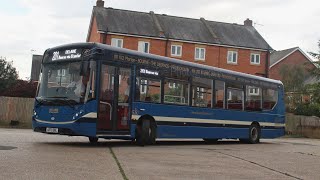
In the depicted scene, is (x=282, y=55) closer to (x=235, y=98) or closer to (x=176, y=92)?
(x=235, y=98)

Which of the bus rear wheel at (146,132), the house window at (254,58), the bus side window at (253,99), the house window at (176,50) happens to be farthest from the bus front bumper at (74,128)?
the house window at (254,58)

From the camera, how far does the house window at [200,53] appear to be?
54.9m

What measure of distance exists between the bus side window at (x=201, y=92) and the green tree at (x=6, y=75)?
26669 millimetres

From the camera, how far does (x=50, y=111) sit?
48.7 feet

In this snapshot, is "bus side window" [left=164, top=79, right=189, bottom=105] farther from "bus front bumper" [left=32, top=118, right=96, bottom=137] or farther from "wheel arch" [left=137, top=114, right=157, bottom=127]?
"bus front bumper" [left=32, top=118, right=96, bottom=137]

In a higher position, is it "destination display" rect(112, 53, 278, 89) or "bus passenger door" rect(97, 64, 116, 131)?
"destination display" rect(112, 53, 278, 89)

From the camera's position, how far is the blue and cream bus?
14617 millimetres

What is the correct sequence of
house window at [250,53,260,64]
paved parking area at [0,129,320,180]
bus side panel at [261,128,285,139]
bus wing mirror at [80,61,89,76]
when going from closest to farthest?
paved parking area at [0,129,320,180], bus wing mirror at [80,61,89,76], bus side panel at [261,128,285,139], house window at [250,53,260,64]

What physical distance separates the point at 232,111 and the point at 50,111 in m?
8.58

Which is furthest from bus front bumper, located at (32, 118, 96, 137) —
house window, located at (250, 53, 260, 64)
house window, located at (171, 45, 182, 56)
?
house window, located at (250, 53, 260, 64)

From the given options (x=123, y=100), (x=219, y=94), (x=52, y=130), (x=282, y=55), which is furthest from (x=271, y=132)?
(x=282, y=55)

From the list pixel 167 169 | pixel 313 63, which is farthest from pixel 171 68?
pixel 313 63

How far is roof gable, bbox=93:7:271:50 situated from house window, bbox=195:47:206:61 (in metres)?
0.91

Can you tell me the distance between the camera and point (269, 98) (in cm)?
2341
